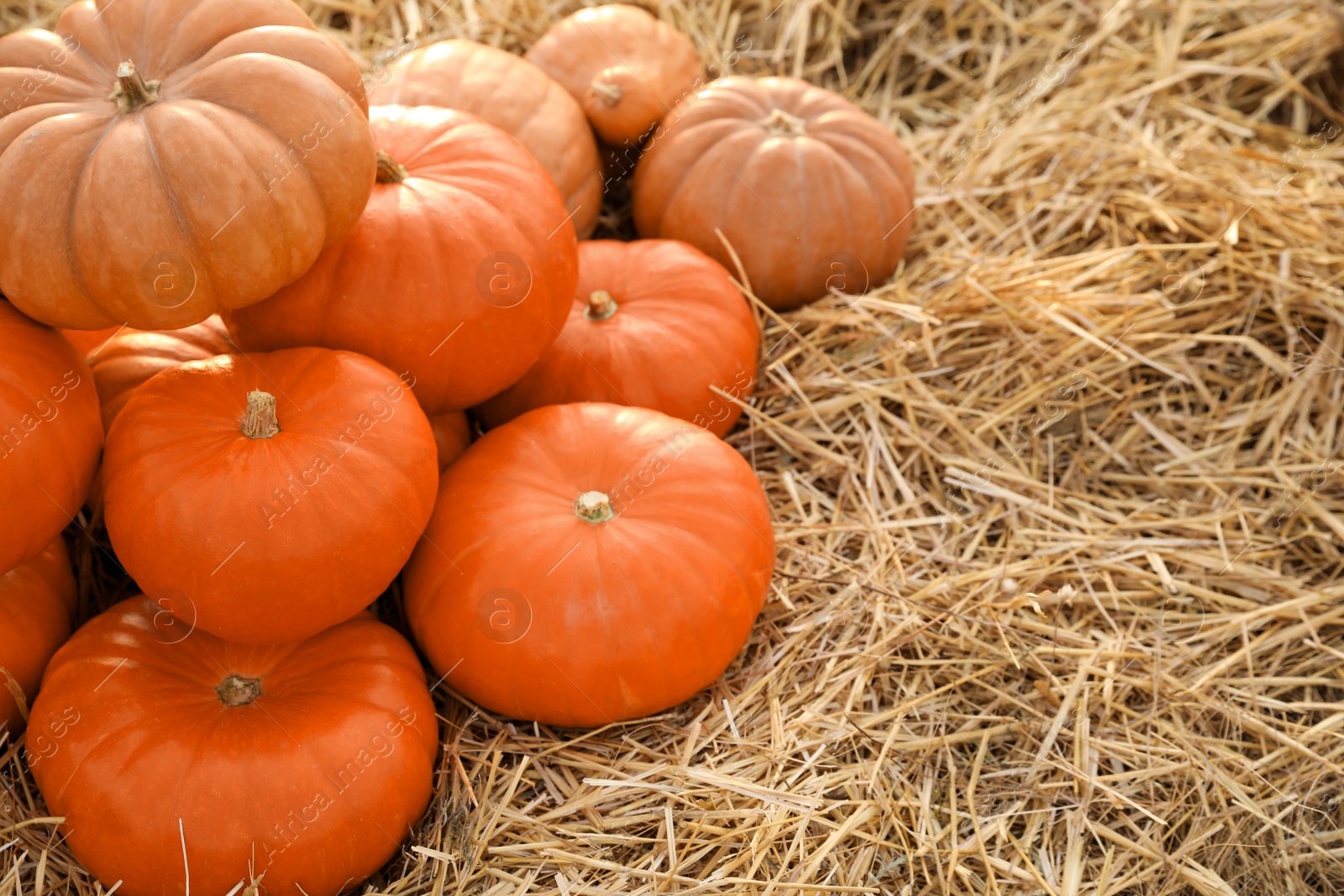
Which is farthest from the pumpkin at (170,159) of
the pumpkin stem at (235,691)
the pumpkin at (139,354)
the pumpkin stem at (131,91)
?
the pumpkin stem at (235,691)

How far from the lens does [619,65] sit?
3469mm

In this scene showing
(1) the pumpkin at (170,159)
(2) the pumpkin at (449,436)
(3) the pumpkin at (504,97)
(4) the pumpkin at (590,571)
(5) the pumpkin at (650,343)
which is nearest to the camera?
(1) the pumpkin at (170,159)

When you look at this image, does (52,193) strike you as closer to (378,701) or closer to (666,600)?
(378,701)

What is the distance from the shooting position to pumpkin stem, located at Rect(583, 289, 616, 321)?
2.78 meters

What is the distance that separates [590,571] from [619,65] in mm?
2011

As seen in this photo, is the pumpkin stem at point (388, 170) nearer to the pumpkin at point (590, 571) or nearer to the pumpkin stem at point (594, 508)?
the pumpkin at point (590, 571)

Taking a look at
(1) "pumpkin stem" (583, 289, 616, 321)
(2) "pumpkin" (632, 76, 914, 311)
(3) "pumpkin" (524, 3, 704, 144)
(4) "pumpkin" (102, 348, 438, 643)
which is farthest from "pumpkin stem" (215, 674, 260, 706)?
(3) "pumpkin" (524, 3, 704, 144)

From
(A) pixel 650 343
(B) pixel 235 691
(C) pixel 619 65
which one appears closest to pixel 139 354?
(B) pixel 235 691

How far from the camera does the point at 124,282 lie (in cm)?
187

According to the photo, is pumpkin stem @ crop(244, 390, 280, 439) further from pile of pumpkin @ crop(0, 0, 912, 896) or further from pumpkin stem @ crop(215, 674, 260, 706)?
pumpkin stem @ crop(215, 674, 260, 706)

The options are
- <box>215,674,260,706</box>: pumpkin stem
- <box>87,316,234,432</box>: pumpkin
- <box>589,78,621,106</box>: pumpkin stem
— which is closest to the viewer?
<box>215,674,260,706</box>: pumpkin stem

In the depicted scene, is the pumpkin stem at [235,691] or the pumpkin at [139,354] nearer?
the pumpkin stem at [235,691]

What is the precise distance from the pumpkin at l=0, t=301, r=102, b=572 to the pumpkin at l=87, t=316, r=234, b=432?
0.25m

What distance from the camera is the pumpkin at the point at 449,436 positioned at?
2.61m
